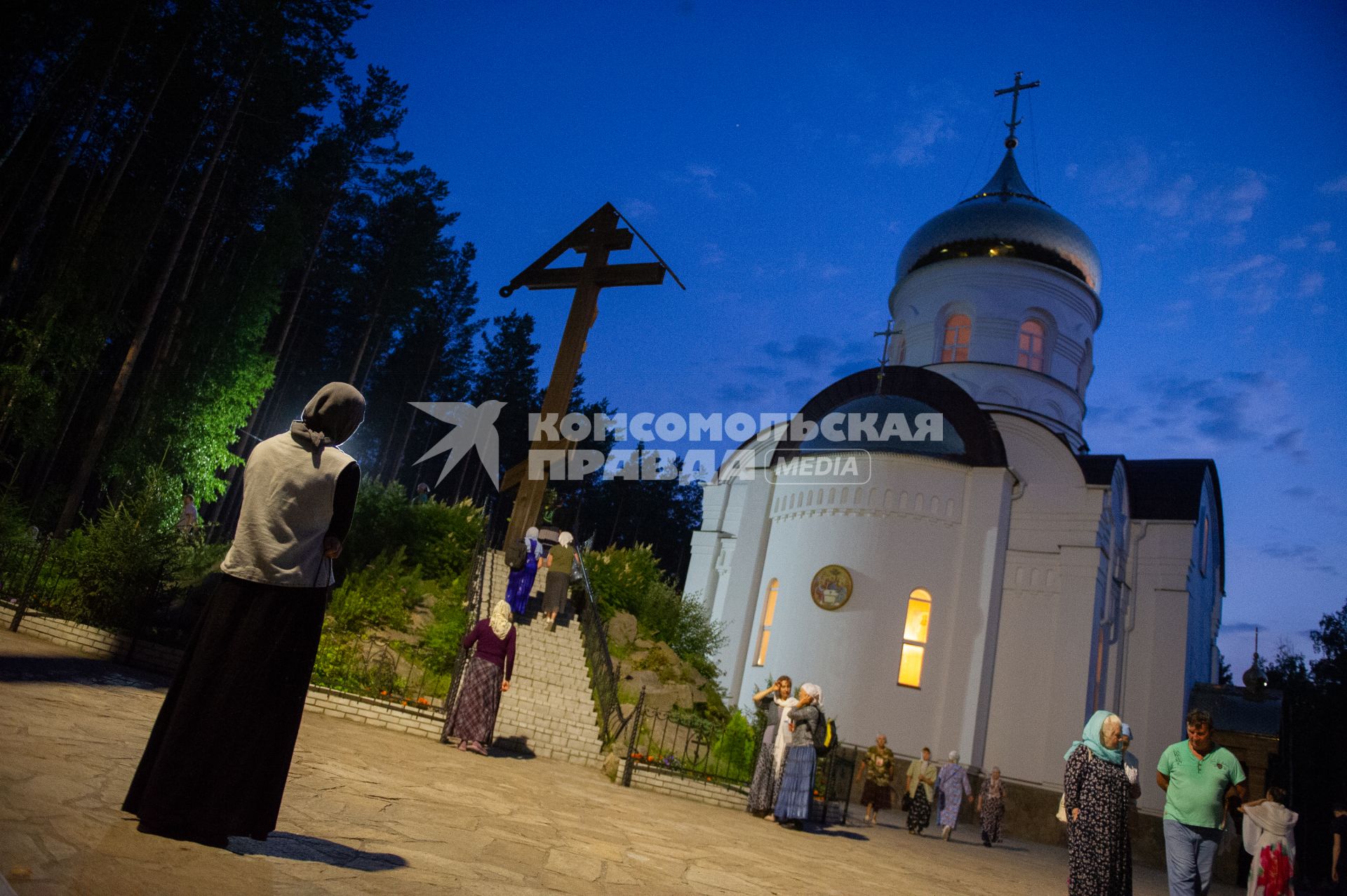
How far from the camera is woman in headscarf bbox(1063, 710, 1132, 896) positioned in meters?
5.49

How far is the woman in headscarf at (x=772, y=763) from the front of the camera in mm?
9414

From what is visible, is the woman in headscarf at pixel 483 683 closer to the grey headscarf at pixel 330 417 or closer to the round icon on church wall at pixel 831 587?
the grey headscarf at pixel 330 417

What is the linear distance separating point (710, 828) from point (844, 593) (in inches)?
427

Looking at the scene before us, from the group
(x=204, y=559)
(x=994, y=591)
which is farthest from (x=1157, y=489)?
(x=204, y=559)

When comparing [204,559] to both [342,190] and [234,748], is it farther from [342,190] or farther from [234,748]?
[342,190]

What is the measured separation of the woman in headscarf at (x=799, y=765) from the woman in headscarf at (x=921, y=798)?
4203 millimetres

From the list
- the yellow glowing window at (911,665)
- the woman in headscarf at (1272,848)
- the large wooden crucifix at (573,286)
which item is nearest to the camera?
the woman in headscarf at (1272,848)

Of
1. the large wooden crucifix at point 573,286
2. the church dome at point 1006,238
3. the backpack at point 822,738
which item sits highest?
the church dome at point 1006,238

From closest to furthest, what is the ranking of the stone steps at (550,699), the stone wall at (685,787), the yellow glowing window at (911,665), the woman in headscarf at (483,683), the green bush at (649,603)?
the woman in headscarf at (483,683)
the stone wall at (685,787)
the stone steps at (550,699)
the green bush at (649,603)
the yellow glowing window at (911,665)

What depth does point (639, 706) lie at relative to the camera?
954 centimetres

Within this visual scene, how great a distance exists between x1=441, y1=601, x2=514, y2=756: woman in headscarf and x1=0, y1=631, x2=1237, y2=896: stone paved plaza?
325 mm

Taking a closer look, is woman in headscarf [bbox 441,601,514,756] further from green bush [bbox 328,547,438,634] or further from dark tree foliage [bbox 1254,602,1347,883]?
dark tree foliage [bbox 1254,602,1347,883]

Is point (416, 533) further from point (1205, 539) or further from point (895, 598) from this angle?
point (1205, 539)

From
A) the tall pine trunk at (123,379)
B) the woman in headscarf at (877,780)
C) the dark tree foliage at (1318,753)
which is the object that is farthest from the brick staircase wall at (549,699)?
the dark tree foliage at (1318,753)
